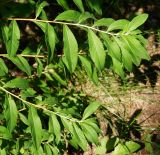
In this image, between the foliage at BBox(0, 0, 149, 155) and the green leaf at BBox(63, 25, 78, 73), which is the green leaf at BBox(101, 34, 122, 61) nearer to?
the foliage at BBox(0, 0, 149, 155)

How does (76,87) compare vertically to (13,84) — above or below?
below

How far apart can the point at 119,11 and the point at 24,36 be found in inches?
42.6

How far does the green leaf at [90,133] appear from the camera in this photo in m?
2.04

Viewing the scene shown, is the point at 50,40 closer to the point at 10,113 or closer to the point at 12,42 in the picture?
the point at 12,42

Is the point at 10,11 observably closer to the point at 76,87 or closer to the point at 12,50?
the point at 12,50

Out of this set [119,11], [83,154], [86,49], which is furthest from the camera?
[119,11]

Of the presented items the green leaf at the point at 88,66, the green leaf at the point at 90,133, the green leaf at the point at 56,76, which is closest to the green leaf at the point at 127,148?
the green leaf at the point at 56,76

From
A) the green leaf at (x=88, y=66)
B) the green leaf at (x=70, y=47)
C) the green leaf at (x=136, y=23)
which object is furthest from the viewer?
the green leaf at (x=88, y=66)

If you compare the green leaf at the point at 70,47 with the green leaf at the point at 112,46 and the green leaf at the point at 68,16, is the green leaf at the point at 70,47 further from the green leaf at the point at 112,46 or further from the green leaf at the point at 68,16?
the green leaf at the point at 112,46

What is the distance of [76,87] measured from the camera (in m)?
3.39

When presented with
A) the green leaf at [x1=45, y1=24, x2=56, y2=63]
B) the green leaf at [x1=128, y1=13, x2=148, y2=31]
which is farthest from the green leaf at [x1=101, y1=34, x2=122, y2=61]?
the green leaf at [x1=45, y1=24, x2=56, y2=63]

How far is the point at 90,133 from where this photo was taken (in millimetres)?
2051

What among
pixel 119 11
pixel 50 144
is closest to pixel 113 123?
pixel 50 144

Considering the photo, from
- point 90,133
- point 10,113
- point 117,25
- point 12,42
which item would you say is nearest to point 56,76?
point 90,133
